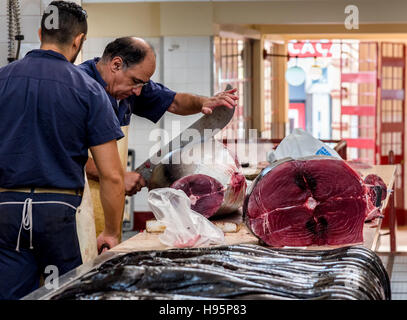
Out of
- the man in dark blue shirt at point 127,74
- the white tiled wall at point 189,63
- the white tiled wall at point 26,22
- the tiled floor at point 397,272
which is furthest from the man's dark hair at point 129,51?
the white tiled wall at point 189,63

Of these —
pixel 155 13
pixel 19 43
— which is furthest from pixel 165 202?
pixel 155 13

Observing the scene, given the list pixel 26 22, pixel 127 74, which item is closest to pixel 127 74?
pixel 127 74

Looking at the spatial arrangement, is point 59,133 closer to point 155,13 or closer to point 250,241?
point 250,241

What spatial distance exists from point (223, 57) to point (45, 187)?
811 centimetres

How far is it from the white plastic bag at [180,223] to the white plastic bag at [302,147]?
1.61ft

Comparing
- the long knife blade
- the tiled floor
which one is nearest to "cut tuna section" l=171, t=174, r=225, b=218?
the long knife blade

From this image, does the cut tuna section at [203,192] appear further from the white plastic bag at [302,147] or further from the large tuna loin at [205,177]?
the white plastic bag at [302,147]

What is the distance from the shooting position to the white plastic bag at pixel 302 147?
9.37 ft

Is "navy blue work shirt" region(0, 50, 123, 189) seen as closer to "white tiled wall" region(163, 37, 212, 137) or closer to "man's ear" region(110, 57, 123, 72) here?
"man's ear" region(110, 57, 123, 72)

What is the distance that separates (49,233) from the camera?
2.57m

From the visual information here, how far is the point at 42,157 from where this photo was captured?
2.54 m

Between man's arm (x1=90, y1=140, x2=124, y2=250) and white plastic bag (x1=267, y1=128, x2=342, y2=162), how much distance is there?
661 millimetres

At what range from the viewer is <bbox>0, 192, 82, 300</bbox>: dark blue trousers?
2.53 m

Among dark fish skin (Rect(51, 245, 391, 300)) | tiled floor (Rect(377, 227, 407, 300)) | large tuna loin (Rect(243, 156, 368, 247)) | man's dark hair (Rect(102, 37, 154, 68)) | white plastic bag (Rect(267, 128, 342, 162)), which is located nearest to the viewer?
dark fish skin (Rect(51, 245, 391, 300))
